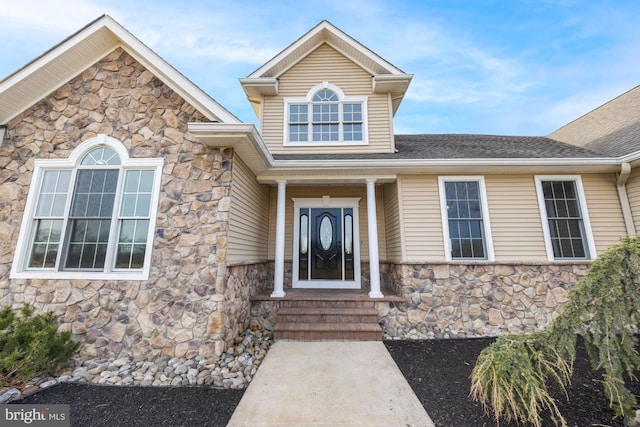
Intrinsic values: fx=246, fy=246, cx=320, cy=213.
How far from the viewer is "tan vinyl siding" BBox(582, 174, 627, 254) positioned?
17.0ft

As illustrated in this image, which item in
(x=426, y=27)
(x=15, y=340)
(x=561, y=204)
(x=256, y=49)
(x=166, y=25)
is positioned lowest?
(x=15, y=340)

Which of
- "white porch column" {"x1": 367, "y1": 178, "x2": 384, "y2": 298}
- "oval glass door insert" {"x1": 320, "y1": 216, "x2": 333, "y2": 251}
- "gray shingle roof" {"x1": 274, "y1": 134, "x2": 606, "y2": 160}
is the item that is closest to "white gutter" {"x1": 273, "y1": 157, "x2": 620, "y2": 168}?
"gray shingle roof" {"x1": 274, "y1": 134, "x2": 606, "y2": 160}

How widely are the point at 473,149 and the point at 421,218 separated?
2309 mm

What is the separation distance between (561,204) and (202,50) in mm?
11839

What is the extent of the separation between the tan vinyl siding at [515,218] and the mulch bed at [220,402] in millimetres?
2171

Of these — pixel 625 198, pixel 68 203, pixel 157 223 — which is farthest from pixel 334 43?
pixel 625 198

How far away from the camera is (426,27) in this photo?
8.02 metres

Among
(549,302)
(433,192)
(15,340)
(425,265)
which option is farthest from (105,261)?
(549,302)

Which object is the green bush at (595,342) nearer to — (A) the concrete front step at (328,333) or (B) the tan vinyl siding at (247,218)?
(A) the concrete front step at (328,333)

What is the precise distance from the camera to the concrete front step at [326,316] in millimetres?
4691

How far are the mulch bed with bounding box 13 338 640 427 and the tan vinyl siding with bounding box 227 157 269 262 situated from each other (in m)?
1.87

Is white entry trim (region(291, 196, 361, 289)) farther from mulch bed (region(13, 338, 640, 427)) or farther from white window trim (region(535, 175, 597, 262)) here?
white window trim (region(535, 175, 597, 262))

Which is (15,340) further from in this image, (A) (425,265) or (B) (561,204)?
(B) (561,204)

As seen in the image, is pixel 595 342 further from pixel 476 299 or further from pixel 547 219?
pixel 547 219
